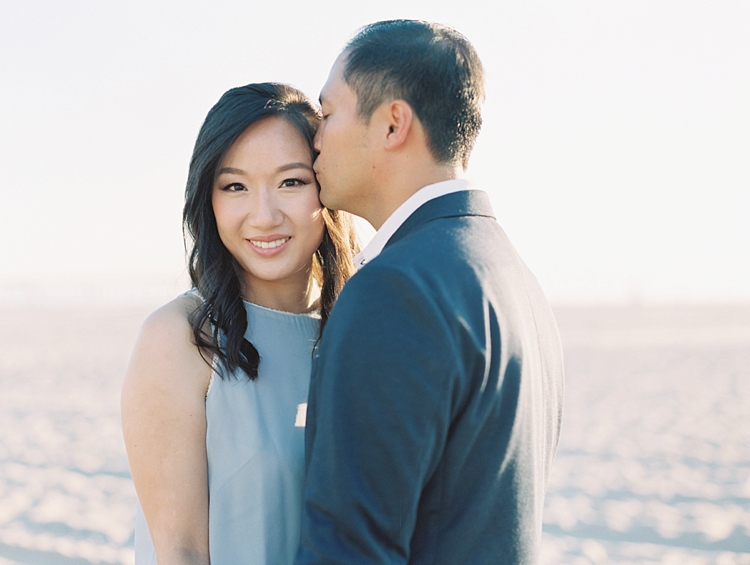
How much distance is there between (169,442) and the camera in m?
2.54

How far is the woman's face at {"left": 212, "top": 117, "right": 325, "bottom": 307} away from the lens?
2.89 m

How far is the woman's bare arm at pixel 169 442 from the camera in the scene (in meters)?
2.53

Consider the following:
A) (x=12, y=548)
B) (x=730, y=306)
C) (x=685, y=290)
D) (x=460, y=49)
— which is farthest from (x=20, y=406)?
(x=685, y=290)

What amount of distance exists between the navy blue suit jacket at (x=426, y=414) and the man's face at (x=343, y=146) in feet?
1.50

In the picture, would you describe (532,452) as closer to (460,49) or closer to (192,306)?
(460,49)

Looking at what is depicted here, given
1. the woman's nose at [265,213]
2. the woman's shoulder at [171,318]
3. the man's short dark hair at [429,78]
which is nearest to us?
the man's short dark hair at [429,78]

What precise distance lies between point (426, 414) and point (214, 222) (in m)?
1.68

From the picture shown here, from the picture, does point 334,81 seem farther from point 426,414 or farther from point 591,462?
point 591,462

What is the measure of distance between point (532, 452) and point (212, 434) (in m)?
1.16

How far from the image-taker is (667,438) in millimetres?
8875

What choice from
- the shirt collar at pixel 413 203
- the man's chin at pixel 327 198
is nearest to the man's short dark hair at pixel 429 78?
the shirt collar at pixel 413 203

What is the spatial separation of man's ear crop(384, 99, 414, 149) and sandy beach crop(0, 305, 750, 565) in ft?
14.3

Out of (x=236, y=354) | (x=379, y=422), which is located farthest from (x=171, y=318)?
(x=379, y=422)

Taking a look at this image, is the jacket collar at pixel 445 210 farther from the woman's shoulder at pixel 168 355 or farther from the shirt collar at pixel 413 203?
the woman's shoulder at pixel 168 355
